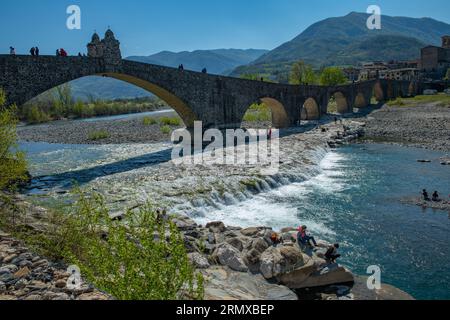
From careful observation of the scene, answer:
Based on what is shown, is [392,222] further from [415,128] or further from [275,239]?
[415,128]

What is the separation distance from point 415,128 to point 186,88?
27.5m

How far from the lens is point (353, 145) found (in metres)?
36.6

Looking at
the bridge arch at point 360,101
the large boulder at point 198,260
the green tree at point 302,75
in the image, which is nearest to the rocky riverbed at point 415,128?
the bridge arch at point 360,101

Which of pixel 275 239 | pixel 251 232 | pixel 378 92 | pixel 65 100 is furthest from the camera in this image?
pixel 378 92

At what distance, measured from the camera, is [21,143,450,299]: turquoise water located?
1194cm

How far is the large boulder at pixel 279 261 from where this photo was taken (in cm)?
1012

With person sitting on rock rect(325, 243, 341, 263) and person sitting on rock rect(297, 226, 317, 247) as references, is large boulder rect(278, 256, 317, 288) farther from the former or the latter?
person sitting on rock rect(297, 226, 317, 247)

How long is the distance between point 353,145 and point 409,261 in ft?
85.1

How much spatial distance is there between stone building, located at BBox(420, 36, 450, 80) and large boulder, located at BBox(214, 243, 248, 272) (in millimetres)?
125711

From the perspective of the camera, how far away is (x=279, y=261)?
10.2 meters

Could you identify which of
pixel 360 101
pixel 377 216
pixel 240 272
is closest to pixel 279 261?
pixel 240 272

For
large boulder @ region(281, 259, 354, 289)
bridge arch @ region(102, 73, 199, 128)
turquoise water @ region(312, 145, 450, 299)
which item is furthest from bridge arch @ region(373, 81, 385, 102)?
large boulder @ region(281, 259, 354, 289)
